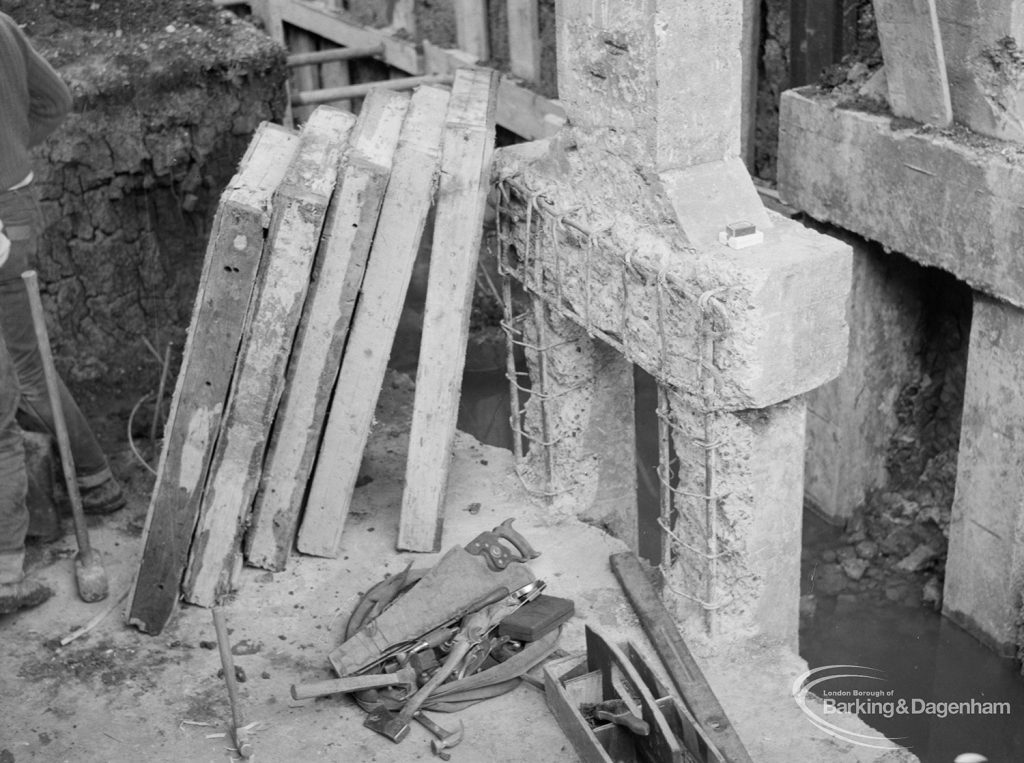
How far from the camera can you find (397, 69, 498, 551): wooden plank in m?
5.09

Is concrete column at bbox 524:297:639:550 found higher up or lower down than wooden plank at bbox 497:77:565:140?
lower down

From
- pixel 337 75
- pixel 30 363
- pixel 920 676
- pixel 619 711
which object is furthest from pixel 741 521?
pixel 337 75

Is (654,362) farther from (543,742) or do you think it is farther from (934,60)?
(934,60)

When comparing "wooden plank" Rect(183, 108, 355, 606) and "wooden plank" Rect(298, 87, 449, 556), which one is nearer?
"wooden plank" Rect(183, 108, 355, 606)

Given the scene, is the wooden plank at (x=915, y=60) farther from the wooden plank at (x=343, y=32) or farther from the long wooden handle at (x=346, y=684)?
the wooden plank at (x=343, y=32)

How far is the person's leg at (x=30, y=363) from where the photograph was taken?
5379mm

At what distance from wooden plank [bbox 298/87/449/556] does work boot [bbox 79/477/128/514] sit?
0.99 meters

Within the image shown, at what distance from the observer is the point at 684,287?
4465 millimetres

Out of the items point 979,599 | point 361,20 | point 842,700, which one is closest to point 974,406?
point 979,599

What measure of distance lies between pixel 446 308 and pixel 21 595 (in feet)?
6.22

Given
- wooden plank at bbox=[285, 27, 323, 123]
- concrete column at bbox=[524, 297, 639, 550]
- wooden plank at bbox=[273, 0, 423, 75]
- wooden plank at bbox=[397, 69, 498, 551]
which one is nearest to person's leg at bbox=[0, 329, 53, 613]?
wooden plank at bbox=[397, 69, 498, 551]

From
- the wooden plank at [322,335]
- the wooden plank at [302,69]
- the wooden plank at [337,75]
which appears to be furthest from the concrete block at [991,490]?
the wooden plank at [302,69]

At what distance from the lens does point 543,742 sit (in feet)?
14.5

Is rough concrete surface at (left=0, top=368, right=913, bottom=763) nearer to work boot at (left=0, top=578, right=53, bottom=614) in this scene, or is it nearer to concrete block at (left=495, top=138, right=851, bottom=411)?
work boot at (left=0, top=578, right=53, bottom=614)
